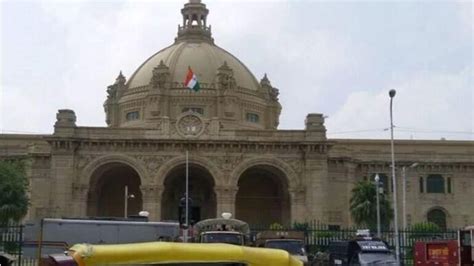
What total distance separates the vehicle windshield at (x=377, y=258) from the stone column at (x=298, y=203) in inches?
1267

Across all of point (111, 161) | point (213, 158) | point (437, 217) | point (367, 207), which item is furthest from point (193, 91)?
point (437, 217)

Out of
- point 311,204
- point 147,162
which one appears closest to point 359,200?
point 311,204

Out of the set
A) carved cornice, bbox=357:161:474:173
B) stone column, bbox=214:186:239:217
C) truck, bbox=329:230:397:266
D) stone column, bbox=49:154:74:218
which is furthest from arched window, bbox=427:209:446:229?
truck, bbox=329:230:397:266

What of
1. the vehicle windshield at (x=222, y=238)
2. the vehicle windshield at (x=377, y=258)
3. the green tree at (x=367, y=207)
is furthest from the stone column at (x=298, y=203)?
the vehicle windshield at (x=377, y=258)

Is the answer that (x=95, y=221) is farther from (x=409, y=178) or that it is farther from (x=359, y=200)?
(x=409, y=178)

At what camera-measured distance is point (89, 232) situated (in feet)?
93.7

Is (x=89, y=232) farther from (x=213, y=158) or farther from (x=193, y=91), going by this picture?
(x=193, y=91)

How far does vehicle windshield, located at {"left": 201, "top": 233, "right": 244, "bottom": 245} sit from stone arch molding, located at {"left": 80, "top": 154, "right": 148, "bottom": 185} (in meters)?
30.6

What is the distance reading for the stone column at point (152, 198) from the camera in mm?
54938

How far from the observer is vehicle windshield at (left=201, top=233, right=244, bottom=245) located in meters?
25.0

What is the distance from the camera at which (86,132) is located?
2217 inches

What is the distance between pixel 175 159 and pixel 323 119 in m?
13.1

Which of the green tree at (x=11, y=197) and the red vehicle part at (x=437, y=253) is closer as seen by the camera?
the red vehicle part at (x=437, y=253)

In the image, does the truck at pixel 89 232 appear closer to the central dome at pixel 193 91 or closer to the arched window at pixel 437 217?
the central dome at pixel 193 91
